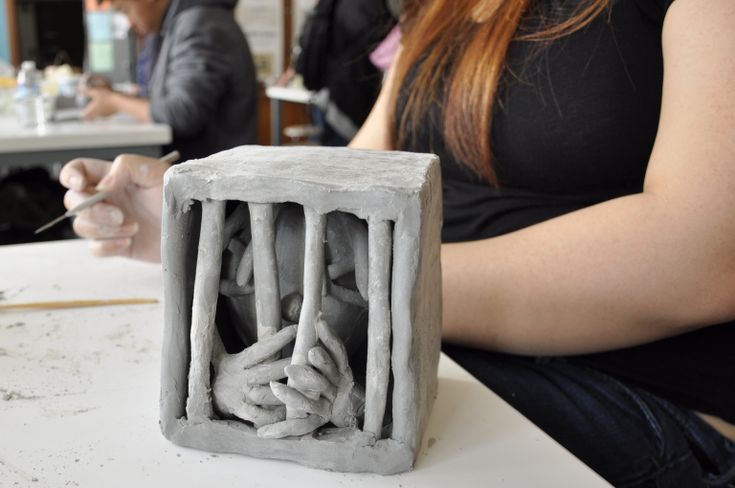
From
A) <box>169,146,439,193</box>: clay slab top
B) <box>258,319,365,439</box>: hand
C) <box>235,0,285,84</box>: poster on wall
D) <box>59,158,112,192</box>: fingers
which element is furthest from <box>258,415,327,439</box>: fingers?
<box>235,0,285,84</box>: poster on wall

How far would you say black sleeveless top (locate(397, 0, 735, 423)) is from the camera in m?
0.81

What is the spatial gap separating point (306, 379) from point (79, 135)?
1963 mm

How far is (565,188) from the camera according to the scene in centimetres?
90

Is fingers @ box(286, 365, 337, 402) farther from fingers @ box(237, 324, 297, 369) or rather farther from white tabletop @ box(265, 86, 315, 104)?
white tabletop @ box(265, 86, 315, 104)

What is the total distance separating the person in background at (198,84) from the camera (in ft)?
8.17

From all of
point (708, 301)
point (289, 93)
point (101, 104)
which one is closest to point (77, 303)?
point (708, 301)

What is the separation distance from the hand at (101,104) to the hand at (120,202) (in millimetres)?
1729

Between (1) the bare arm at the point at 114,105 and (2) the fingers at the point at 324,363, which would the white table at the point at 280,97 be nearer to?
(1) the bare arm at the point at 114,105

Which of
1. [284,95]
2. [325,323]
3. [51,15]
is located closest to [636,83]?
[325,323]

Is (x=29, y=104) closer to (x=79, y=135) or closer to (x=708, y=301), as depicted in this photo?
(x=79, y=135)

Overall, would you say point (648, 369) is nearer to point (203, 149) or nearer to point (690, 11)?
point (690, 11)

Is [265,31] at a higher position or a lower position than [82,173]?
lower

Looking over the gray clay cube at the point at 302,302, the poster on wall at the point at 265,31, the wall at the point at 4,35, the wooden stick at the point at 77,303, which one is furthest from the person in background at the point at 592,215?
the poster on wall at the point at 265,31

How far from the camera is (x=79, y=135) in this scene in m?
2.31
